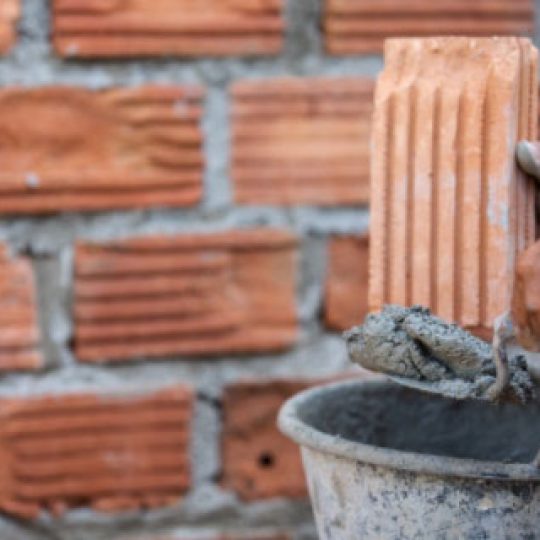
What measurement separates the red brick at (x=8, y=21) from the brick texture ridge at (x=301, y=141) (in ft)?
0.75

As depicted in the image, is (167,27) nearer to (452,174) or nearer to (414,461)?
(452,174)

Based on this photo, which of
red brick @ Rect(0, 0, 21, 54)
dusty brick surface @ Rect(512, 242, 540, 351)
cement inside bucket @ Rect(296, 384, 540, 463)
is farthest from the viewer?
red brick @ Rect(0, 0, 21, 54)

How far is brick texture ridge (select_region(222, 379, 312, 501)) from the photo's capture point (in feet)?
4.79

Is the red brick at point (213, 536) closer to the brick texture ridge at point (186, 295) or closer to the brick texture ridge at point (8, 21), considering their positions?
the brick texture ridge at point (186, 295)

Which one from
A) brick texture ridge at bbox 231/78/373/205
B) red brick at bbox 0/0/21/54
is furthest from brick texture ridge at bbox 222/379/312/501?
red brick at bbox 0/0/21/54

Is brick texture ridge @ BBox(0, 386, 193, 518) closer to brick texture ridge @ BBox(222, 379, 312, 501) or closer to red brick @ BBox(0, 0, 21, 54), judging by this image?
brick texture ridge @ BBox(222, 379, 312, 501)

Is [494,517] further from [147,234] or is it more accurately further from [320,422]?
[147,234]

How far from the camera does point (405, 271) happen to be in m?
1.02

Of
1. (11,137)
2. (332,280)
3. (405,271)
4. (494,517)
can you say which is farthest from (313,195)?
(494,517)

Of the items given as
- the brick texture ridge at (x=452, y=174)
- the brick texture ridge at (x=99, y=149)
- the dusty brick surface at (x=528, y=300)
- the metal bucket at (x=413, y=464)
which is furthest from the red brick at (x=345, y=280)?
the dusty brick surface at (x=528, y=300)

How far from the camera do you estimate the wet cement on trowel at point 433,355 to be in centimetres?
92

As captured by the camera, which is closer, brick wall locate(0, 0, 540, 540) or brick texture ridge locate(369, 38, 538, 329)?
brick texture ridge locate(369, 38, 538, 329)

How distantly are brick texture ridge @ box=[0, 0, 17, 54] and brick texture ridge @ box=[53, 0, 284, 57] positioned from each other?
1.6 inches

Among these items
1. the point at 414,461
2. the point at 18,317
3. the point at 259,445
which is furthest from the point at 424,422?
the point at 18,317
